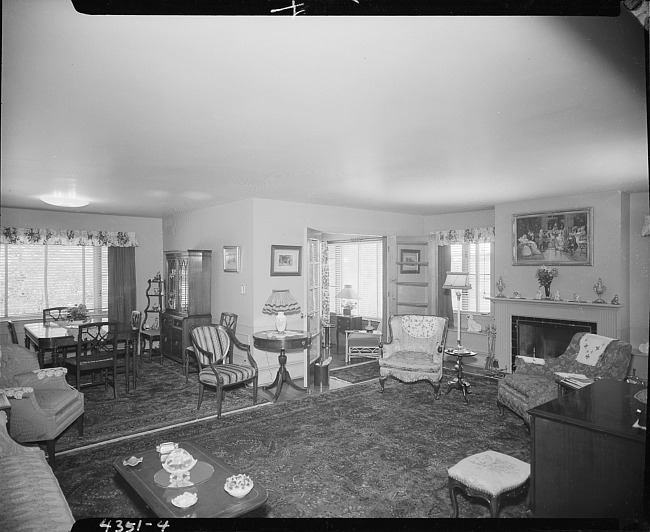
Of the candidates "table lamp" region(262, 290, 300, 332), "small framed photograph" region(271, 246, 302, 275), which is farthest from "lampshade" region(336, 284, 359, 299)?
"table lamp" region(262, 290, 300, 332)

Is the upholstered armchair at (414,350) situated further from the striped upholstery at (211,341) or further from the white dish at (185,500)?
the white dish at (185,500)

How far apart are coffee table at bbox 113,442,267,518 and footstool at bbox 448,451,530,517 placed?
0.90 meters

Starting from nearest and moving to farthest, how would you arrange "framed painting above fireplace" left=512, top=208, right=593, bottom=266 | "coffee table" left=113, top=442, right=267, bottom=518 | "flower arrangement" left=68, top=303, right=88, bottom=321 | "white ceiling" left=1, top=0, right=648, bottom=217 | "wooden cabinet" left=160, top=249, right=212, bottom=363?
"white ceiling" left=1, top=0, right=648, bottom=217 < "coffee table" left=113, top=442, right=267, bottom=518 < "flower arrangement" left=68, top=303, right=88, bottom=321 < "framed painting above fireplace" left=512, top=208, right=593, bottom=266 < "wooden cabinet" left=160, top=249, right=212, bottom=363

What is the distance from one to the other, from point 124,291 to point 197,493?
412cm

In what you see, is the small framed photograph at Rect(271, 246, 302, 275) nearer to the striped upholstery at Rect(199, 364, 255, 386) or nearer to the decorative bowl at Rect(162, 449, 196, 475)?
the striped upholstery at Rect(199, 364, 255, 386)

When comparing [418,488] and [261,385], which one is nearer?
[418,488]

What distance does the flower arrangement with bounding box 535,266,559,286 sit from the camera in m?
4.30

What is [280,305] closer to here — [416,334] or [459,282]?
[416,334]

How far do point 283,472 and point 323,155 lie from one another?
86.6 inches

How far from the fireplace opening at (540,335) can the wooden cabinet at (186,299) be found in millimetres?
4228

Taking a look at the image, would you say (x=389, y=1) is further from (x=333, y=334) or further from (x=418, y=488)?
(x=333, y=334)

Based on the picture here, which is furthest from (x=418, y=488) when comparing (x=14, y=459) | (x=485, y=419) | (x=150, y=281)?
(x=150, y=281)

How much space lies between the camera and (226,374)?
12.9 ft

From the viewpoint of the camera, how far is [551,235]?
394 centimetres
